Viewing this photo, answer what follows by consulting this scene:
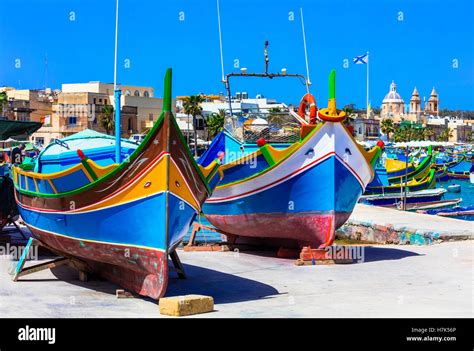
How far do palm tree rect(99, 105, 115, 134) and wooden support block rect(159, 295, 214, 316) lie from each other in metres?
53.6

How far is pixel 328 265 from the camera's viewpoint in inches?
632

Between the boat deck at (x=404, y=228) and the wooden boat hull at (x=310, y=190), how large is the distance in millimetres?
2612

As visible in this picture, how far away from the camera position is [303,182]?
53.6ft

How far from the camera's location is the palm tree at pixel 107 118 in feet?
209

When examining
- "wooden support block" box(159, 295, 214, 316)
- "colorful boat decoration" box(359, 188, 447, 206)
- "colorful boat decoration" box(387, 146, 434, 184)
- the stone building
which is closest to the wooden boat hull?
"wooden support block" box(159, 295, 214, 316)

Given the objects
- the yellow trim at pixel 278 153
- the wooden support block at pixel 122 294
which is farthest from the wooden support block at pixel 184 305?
the yellow trim at pixel 278 153

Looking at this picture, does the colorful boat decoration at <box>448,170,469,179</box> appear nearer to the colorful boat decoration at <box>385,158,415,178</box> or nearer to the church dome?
the colorful boat decoration at <box>385,158,415,178</box>

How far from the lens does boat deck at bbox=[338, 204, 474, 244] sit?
61.9ft

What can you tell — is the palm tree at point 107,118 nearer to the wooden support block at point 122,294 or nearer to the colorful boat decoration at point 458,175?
the colorful boat decoration at point 458,175

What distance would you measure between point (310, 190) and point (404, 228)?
4582 millimetres

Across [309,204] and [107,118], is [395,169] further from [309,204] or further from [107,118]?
[309,204]

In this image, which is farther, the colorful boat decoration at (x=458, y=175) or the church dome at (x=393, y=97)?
the church dome at (x=393, y=97)

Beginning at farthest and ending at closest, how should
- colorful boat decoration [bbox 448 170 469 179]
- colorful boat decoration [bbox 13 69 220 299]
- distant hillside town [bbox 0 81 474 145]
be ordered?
colorful boat decoration [bbox 448 170 469 179] < distant hillside town [bbox 0 81 474 145] < colorful boat decoration [bbox 13 69 220 299]
